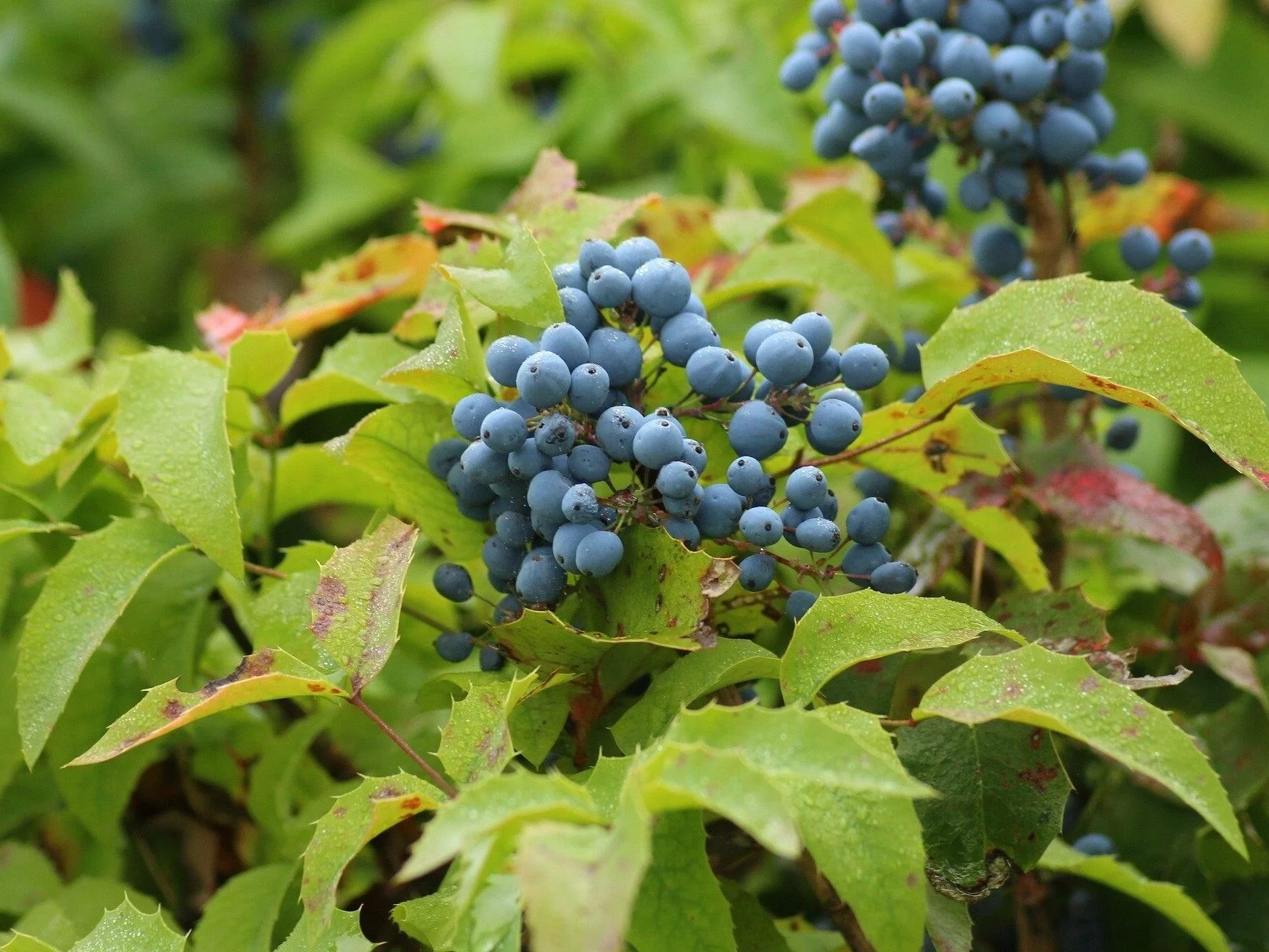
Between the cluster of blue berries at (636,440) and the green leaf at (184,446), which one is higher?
the cluster of blue berries at (636,440)

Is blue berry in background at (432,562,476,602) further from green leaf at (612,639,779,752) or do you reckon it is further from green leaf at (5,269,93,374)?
green leaf at (5,269,93,374)

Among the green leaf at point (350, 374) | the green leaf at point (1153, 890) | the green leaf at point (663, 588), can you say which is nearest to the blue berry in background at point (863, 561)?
the green leaf at point (663, 588)

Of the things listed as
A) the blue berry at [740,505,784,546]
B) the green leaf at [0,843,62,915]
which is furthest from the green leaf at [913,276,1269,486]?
the green leaf at [0,843,62,915]

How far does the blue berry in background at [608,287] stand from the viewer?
0.68 metres

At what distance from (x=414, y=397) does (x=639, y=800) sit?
39cm

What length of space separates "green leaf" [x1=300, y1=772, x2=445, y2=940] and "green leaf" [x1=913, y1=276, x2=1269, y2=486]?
343 mm

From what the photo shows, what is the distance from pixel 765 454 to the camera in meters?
0.67

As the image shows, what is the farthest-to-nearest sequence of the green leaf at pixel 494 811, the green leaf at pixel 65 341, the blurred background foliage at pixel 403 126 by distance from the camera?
1. the blurred background foliage at pixel 403 126
2. the green leaf at pixel 65 341
3. the green leaf at pixel 494 811

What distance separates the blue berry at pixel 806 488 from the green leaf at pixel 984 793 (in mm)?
141

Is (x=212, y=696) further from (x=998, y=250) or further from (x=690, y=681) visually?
(x=998, y=250)

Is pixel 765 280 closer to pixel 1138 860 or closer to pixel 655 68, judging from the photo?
pixel 1138 860

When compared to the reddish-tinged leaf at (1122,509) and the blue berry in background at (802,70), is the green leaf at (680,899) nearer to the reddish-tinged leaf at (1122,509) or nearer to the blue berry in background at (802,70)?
the reddish-tinged leaf at (1122,509)

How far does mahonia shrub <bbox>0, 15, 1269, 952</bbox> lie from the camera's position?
0.58 m

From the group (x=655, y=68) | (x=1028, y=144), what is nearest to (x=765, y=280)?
(x=1028, y=144)
